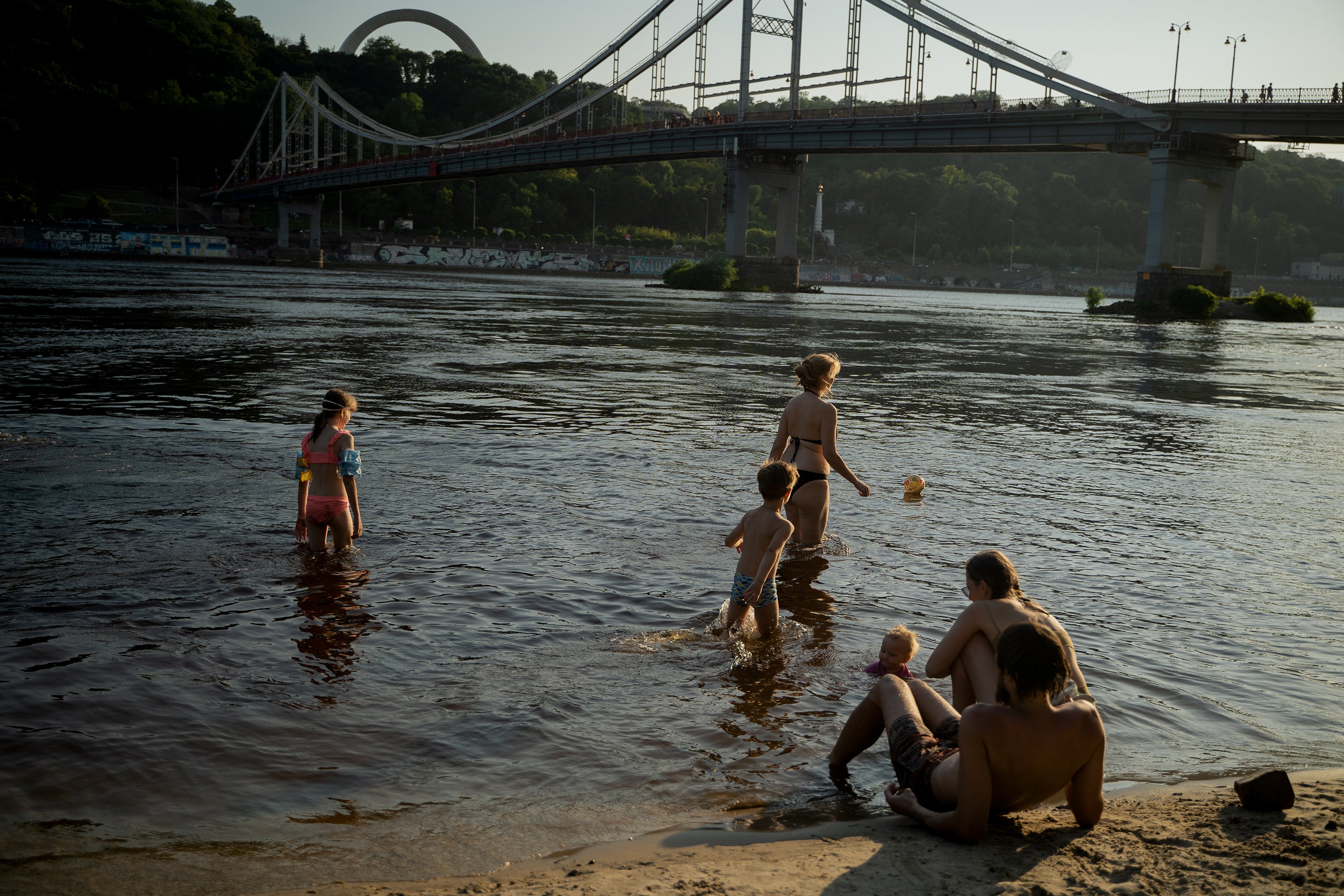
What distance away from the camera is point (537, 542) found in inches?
332

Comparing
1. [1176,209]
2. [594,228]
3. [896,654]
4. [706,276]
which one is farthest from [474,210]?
[896,654]

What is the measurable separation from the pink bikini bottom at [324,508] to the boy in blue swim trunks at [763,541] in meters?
2.91

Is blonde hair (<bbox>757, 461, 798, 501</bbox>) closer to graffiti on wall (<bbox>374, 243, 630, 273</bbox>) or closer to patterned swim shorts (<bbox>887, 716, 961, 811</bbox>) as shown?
patterned swim shorts (<bbox>887, 716, 961, 811</bbox>)

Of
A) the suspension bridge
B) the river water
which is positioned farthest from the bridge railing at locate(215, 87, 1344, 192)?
the river water

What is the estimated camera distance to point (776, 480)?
241 inches

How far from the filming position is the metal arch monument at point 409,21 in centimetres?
16888

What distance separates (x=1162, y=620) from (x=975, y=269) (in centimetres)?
15927

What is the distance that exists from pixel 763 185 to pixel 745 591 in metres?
81.1

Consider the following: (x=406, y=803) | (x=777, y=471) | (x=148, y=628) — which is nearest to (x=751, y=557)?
(x=777, y=471)

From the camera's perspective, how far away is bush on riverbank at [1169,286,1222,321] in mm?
58312

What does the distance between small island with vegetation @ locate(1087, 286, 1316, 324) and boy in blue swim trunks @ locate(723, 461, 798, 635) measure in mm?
58906

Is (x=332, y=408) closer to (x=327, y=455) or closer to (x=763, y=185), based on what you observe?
(x=327, y=455)

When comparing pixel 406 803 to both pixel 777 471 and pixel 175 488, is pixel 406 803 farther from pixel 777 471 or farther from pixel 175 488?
pixel 175 488

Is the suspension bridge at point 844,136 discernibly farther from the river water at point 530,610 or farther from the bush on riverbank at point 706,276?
the river water at point 530,610
